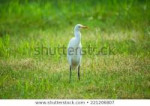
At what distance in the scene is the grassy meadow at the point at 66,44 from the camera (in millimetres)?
7398

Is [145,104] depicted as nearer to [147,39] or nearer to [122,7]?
[147,39]

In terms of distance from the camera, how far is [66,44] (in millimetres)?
9242

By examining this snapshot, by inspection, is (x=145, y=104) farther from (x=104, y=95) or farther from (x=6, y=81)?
(x=6, y=81)

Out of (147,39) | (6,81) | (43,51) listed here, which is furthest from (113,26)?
(6,81)

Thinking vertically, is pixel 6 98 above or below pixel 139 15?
below

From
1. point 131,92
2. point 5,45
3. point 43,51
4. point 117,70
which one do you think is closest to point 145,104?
point 131,92

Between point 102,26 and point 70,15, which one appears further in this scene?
point 70,15

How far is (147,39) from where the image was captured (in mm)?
9273

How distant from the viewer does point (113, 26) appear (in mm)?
10266

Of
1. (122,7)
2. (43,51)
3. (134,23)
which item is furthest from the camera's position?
(122,7)

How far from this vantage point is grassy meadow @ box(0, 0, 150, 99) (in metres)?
7.40

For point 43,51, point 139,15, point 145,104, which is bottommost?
point 145,104

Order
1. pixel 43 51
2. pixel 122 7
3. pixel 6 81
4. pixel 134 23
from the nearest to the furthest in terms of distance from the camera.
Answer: pixel 6 81, pixel 43 51, pixel 134 23, pixel 122 7

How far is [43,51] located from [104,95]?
2068 mm
